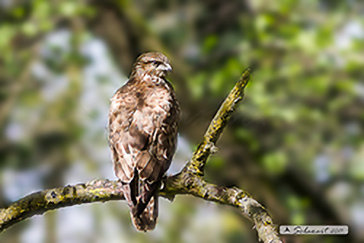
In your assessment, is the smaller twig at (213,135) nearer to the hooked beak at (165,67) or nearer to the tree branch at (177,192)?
the tree branch at (177,192)

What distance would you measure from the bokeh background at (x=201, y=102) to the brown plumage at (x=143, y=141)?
389mm

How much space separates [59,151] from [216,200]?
77 cm

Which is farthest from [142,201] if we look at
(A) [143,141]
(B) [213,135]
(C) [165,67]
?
(C) [165,67]

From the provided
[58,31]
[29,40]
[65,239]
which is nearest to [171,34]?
[58,31]

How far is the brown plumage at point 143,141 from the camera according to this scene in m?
1.22

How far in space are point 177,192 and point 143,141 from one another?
A: 181mm

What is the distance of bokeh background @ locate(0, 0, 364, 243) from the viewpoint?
5.60 feet

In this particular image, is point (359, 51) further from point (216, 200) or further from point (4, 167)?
point (4, 167)

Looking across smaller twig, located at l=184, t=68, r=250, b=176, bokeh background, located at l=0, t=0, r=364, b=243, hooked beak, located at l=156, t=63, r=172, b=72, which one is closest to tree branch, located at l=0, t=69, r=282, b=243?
smaller twig, located at l=184, t=68, r=250, b=176

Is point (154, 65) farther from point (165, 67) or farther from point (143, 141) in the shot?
point (143, 141)

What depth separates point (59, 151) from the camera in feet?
5.67

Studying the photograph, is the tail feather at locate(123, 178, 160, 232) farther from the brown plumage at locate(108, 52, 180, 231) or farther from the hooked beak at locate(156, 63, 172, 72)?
the hooked beak at locate(156, 63, 172, 72)

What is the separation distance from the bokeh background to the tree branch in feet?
1.32

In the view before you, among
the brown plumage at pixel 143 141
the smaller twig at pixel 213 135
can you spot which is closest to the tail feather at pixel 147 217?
the brown plumage at pixel 143 141
